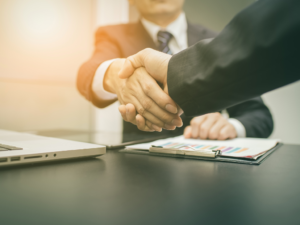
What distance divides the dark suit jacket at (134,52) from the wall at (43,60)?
223 mm

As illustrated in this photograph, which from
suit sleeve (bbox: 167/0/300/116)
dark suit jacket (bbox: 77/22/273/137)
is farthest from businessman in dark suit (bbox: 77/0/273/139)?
suit sleeve (bbox: 167/0/300/116)

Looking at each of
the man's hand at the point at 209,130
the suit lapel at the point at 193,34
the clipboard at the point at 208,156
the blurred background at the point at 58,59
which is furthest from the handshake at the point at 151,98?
the blurred background at the point at 58,59

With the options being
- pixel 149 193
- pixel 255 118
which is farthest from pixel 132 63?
pixel 255 118

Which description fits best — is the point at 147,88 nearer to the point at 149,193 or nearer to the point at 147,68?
the point at 147,68

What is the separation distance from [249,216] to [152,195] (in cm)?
8

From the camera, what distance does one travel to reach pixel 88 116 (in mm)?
1406

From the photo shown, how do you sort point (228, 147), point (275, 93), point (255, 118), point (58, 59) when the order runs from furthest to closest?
point (275, 93) → point (58, 59) → point (255, 118) → point (228, 147)

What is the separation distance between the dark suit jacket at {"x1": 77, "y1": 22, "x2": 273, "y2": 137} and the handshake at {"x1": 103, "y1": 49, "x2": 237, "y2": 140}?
0.29 metres

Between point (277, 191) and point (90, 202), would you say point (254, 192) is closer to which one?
point (277, 191)

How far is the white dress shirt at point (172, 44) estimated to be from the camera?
78 cm

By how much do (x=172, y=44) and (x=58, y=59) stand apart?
69cm

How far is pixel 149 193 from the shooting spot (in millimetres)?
213

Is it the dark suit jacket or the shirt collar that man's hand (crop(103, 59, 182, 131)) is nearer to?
the dark suit jacket

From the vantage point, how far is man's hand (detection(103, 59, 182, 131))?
50 cm
